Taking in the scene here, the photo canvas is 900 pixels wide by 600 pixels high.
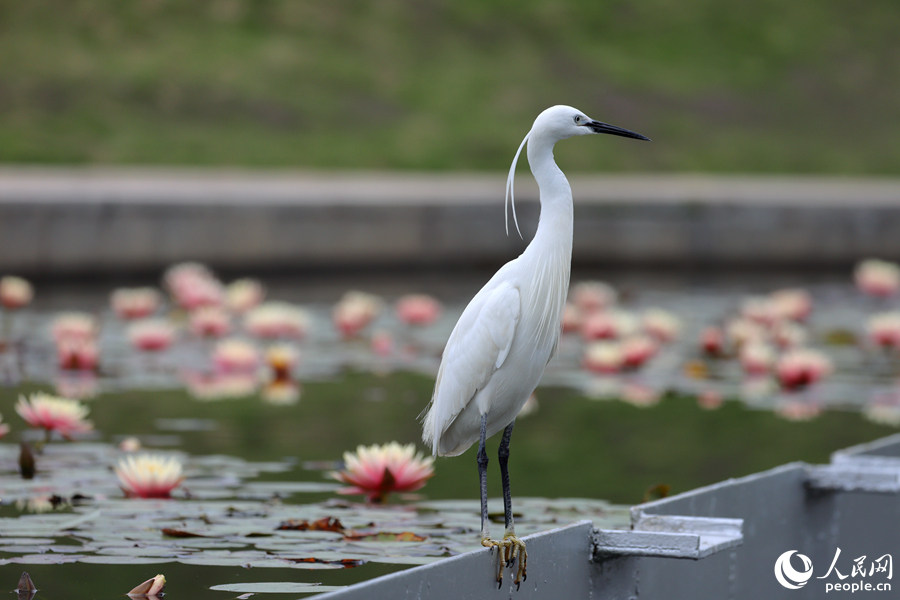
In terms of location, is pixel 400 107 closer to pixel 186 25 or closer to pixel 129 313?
pixel 186 25

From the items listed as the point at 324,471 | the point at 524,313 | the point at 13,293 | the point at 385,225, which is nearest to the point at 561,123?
the point at 524,313

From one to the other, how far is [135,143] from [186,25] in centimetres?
440

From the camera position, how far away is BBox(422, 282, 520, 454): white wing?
9.57ft

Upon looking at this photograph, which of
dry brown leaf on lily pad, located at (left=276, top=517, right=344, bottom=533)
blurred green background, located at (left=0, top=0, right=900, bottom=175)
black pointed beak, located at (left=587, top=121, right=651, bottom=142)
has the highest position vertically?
blurred green background, located at (left=0, top=0, right=900, bottom=175)

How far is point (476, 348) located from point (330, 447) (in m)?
1.70

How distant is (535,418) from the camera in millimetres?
5262

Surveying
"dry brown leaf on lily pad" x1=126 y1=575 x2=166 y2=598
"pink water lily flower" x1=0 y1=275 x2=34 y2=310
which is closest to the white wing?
"dry brown leaf on lily pad" x1=126 y1=575 x2=166 y2=598

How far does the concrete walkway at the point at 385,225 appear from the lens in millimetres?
9094

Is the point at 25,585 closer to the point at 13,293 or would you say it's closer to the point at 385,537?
the point at 385,537

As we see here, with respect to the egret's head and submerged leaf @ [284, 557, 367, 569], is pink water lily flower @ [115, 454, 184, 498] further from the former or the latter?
the egret's head

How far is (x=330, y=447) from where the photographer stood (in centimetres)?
454

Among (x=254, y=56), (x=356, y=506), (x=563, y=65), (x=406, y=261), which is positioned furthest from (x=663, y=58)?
(x=356, y=506)

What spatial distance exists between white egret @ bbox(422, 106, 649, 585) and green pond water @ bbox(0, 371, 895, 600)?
0.41m

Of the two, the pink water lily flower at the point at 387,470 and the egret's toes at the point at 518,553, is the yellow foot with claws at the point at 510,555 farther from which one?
the pink water lily flower at the point at 387,470
